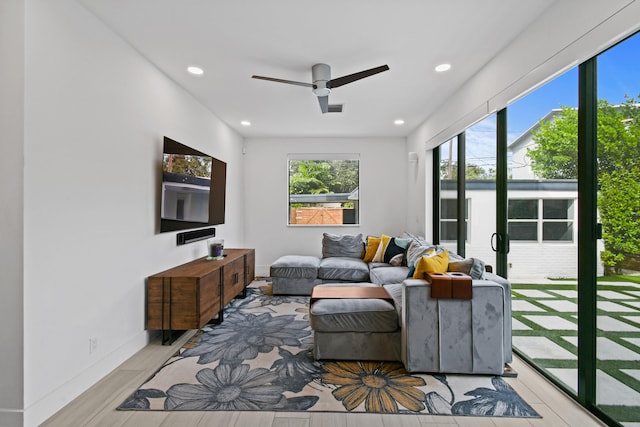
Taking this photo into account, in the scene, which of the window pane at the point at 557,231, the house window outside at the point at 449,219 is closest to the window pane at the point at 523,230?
the window pane at the point at 557,231

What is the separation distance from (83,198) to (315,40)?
213 cm

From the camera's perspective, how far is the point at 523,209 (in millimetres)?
2809

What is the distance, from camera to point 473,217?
12.4ft

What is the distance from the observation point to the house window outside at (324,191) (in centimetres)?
649

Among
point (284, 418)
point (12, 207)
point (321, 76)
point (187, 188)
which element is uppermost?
point (321, 76)

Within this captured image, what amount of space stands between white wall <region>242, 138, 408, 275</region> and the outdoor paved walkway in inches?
151

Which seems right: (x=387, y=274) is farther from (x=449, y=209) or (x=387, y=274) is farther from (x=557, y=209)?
(x=557, y=209)

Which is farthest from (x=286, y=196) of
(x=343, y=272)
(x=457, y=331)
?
(x=457, y=331)

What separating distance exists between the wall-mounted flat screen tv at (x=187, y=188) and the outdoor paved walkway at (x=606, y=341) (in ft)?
11.2

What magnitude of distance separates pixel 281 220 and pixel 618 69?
5.26 m

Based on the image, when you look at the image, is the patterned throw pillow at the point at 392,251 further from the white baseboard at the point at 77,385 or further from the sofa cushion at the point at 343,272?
the white baseboard at the point at 77,385

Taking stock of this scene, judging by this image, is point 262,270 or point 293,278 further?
point 262,270

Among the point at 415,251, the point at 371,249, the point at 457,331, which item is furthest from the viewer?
the point at 371,249

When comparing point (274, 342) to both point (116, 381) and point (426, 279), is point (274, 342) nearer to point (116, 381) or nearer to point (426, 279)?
point (116, 381)
